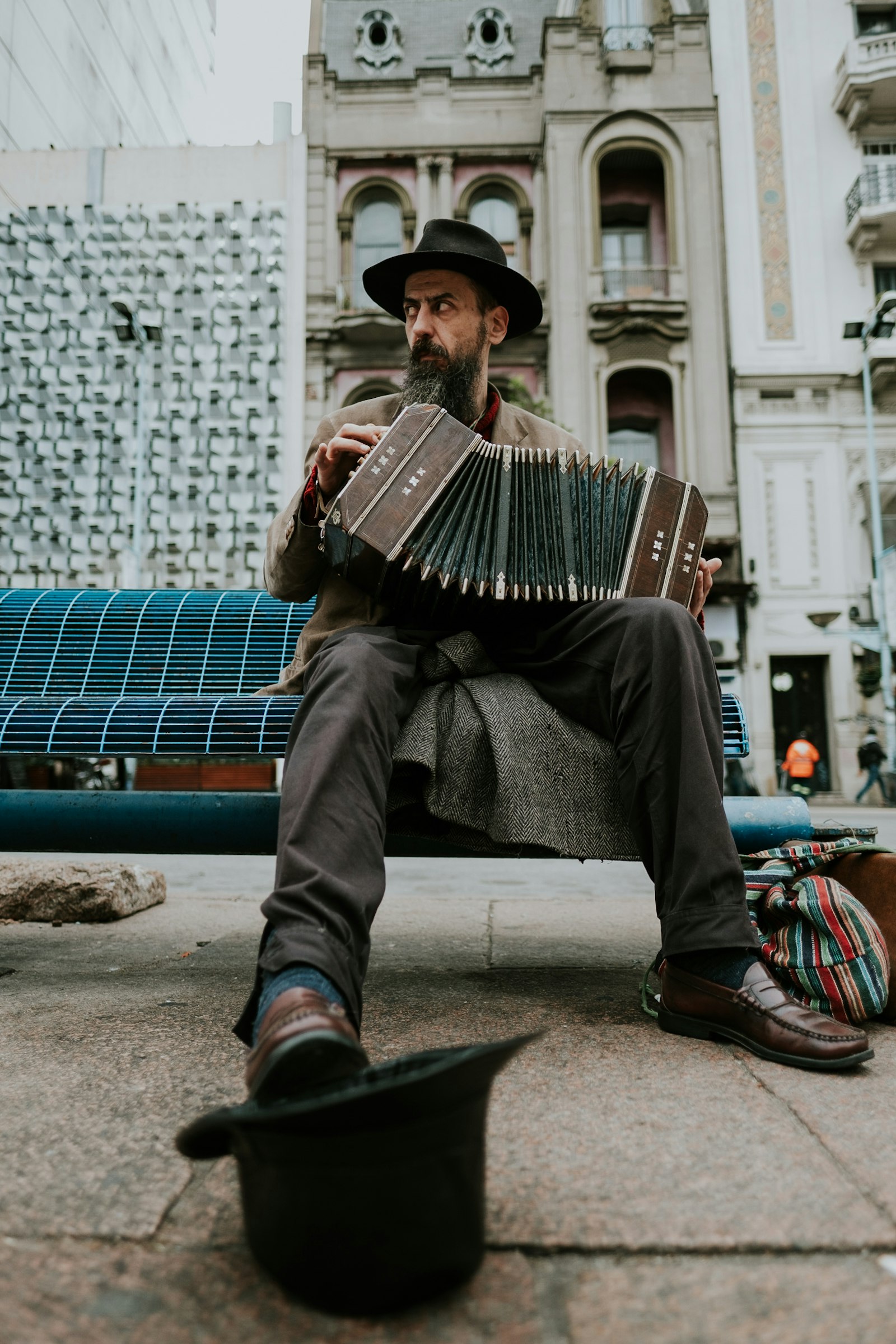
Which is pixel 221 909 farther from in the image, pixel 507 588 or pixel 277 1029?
→ pixel 277 1029

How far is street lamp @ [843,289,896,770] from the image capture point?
1530 cm

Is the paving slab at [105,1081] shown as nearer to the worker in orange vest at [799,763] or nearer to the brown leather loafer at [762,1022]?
the brown leather loafer at [762,1022]

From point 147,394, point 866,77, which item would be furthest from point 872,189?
point 147,394

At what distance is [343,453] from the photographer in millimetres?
2062

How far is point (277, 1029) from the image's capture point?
1.13m

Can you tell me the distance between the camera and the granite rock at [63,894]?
138 inches

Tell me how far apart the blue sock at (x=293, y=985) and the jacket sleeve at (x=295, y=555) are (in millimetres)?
1157

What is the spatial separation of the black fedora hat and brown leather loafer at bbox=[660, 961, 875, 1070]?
1.74 m

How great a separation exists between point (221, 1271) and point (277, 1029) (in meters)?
0.25

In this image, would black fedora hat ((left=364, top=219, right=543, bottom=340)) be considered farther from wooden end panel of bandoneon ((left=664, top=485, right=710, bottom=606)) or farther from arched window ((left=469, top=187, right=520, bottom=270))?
arched window ((left=469, top=187, right=520, bottom=270))

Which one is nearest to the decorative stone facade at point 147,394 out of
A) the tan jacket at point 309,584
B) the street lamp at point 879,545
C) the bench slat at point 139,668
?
the street lamp at point 879,545

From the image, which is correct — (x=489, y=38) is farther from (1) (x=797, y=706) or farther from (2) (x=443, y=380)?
(2) (x=443, y=380)

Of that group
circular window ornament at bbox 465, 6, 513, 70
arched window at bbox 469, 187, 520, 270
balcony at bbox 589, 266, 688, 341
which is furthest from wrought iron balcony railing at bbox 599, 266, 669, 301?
circular window ornament at bbox 465, 6, 513, 70

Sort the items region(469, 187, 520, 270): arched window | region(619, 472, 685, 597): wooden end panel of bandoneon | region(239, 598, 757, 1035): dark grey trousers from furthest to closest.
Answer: region(469, 187, 520, 270): arched window, region(619, 472, 685, 597): wooden end panel of bandoneon, region(239, 598, 757, 1035): dark grey trousers
